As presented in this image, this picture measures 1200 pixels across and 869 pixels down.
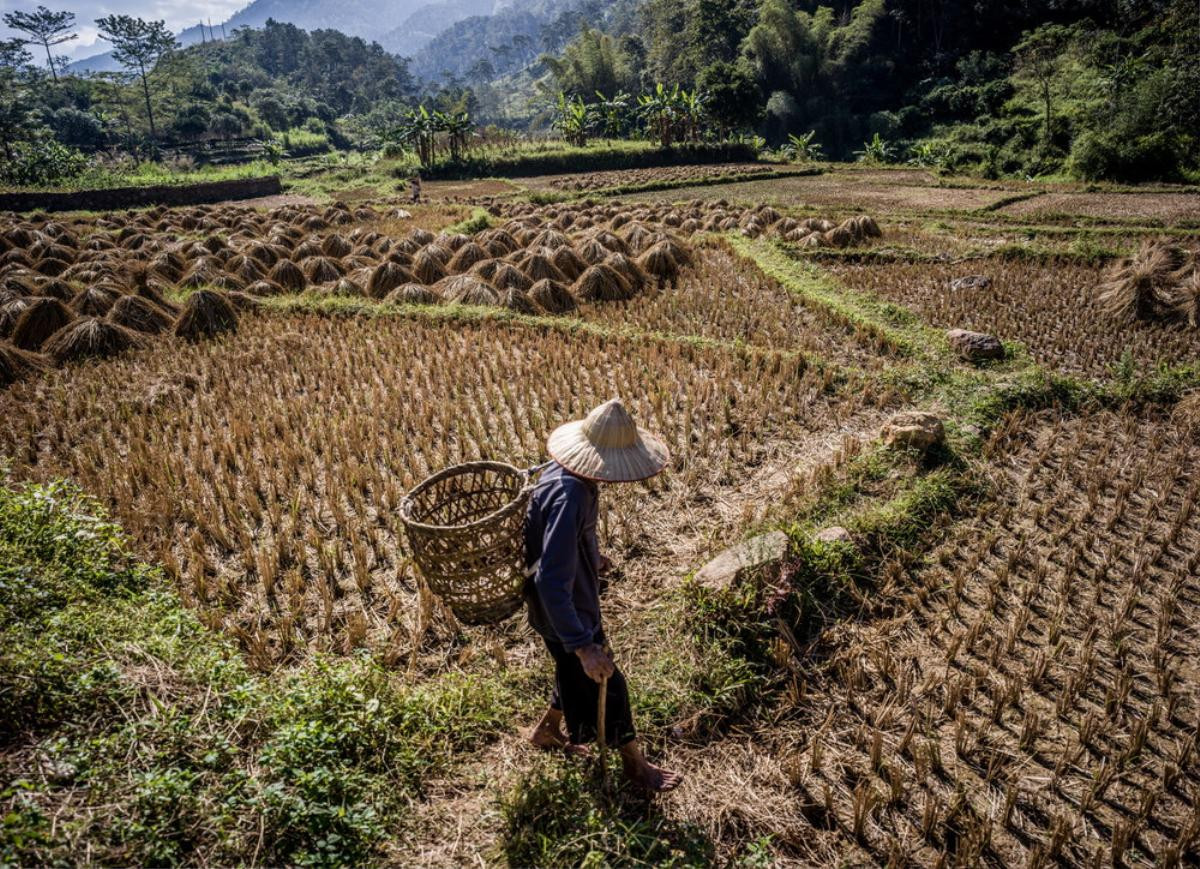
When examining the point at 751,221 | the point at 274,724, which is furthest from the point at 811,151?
the point at 274,724

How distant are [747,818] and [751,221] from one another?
656 inches

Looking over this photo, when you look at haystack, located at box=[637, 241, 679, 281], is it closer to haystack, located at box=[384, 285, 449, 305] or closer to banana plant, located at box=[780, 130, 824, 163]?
haystack, located at box=[384, 285, 449, 305]

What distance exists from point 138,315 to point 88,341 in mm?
1195

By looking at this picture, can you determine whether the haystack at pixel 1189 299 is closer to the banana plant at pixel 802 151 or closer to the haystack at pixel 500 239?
the haystack at pixel 500 239

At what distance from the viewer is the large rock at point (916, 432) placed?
555 cm

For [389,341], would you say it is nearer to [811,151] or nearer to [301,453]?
[301,453]

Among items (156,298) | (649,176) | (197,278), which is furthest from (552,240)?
(649,176)

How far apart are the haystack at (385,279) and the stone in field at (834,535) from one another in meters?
10.0

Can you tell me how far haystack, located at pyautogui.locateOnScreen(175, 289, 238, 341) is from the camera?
9.84m

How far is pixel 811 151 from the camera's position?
136ft

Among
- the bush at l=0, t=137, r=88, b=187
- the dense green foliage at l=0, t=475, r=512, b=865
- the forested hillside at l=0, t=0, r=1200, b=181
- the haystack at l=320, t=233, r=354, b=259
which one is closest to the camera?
the dense green foliage at l=0, t=475, r=512, b=865

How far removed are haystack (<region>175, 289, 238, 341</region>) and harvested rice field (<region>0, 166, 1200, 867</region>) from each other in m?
0.05

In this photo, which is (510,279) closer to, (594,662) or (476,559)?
(476,559)

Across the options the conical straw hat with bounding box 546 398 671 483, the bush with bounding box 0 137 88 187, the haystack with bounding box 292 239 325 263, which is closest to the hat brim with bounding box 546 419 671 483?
the conical straw hat with bounding box 546 398 671 483
